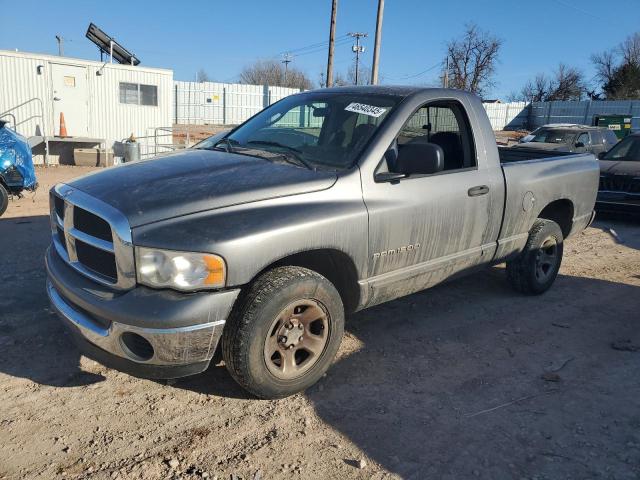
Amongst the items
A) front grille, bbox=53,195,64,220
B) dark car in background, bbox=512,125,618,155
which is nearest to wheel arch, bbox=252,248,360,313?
front grille, bbox=53,195,64,220

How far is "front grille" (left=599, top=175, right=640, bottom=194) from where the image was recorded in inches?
363

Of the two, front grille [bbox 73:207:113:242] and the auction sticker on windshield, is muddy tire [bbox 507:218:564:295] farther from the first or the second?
front grille [bbox 73:207:113:242]

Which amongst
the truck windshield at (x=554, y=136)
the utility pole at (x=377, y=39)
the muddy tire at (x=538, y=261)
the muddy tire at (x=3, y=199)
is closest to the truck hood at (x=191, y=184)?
the muddy tire at (x=538, y=261)

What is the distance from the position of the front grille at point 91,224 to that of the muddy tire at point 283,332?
82 cm

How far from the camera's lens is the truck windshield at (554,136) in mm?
14320

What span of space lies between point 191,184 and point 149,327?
0.90 m

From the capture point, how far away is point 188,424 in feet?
10.1

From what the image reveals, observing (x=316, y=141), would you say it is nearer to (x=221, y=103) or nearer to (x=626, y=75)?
(x=221, y=103)

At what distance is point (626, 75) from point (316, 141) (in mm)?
62558

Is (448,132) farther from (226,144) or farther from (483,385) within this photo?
(483,385)

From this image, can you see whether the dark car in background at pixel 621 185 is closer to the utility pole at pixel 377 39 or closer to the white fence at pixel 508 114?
the utility pole at pixel 377 39

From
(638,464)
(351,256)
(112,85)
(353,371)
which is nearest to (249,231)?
(351,256)

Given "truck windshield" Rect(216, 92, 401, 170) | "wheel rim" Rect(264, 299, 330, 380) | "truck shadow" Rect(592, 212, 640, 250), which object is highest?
"truck windshield" Rect(216, 92, 401, 170)

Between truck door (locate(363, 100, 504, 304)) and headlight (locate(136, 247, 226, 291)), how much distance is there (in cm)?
116
